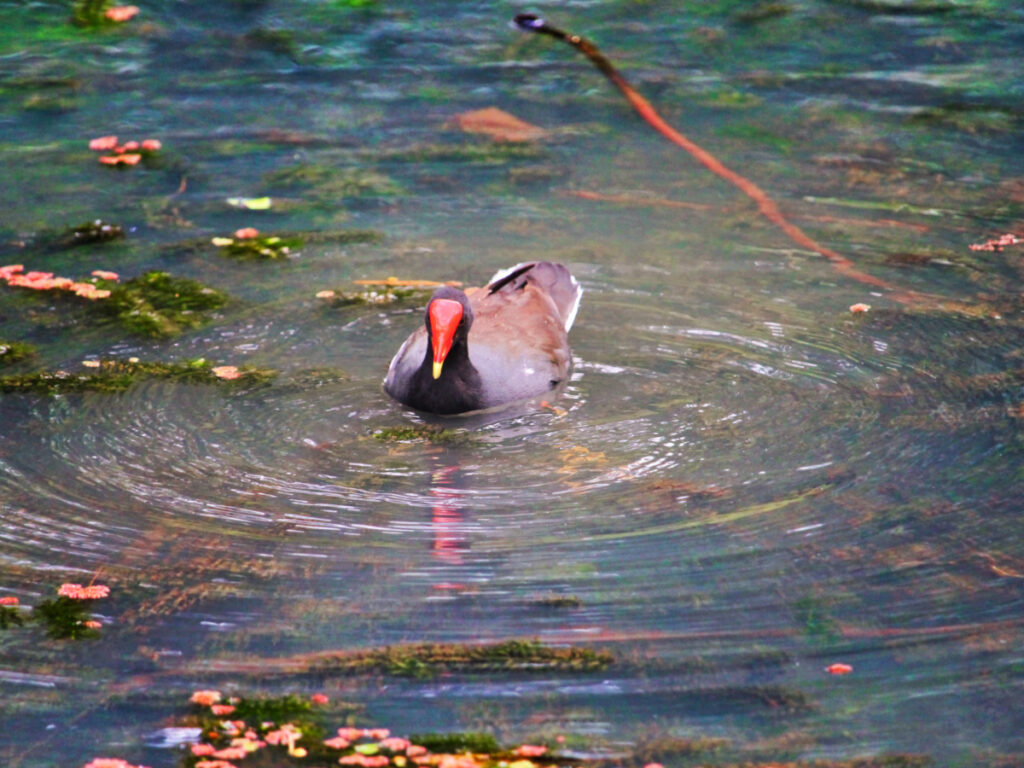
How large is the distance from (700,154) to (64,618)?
5.91 m

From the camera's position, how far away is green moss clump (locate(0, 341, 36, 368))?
6.23 metres

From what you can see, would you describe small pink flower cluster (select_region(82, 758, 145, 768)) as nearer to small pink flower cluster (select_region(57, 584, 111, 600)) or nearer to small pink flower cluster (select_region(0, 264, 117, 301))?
small pink flower cluster (select_region(57, 584, 111, 600))

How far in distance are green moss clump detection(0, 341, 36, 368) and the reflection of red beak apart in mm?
1954

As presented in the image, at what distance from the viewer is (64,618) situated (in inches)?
166

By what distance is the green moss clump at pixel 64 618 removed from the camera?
13.5 ft

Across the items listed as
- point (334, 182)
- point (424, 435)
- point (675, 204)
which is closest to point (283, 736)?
point (424, 435)

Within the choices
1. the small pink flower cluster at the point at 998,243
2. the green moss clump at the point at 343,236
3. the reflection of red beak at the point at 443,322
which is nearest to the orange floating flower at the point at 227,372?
the reflection of red beak at the point at 443,322

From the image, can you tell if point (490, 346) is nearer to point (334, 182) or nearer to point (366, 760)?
point (334, 182)

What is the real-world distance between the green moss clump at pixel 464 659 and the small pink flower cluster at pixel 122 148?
18.9ft

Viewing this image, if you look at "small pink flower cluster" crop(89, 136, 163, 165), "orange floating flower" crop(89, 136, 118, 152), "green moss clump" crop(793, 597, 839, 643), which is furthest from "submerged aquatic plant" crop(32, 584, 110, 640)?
"orange floating flower" crop(89, 136, 118, 152)

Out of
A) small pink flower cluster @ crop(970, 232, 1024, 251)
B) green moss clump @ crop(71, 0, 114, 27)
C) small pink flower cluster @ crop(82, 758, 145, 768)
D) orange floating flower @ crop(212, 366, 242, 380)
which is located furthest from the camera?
green moss clump @ crop(71, 0, 114, 27)

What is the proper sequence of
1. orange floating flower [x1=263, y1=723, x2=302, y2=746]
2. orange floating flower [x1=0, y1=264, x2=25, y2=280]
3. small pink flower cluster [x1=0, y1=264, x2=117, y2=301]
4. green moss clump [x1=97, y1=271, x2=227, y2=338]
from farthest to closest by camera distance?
orange floating flower [x1=0, y1=264, x2=25, y2=280], small pink flower cluster [x1=0, y1=264, x2=117, y2=301], green moss clump [x1=97, y1=271, x2=227, y2=338], orange floating flower [x1=263, y1=723, x2=302, y2=746]

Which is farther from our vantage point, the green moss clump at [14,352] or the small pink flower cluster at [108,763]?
the green moss clump at [14,352]

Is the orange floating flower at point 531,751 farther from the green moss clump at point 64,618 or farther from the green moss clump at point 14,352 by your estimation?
the green moss clump at point 14,352
